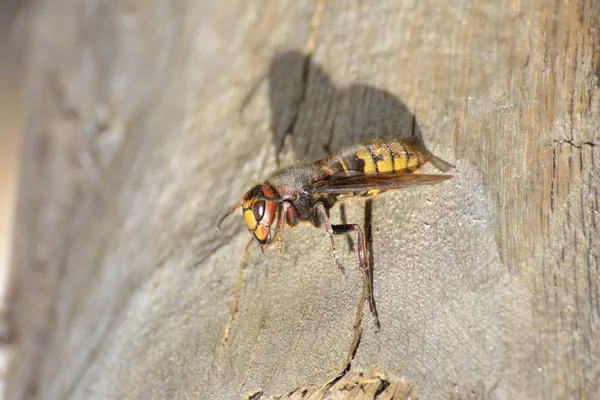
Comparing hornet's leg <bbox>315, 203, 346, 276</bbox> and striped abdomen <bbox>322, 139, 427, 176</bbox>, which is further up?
striped abdomen <bbox>322, 139, 427, 176</bbox>

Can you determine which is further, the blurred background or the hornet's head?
the blurred background

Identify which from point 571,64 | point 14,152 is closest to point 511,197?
point 571,64

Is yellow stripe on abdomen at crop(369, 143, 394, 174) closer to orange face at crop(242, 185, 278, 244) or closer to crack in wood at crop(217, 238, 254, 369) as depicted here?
orange face at crop(242, 185, 278, 244)

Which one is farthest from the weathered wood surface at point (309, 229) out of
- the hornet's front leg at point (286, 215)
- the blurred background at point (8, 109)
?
the blurred background at point (8, 109)

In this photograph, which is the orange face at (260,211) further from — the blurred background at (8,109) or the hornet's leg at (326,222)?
the blurred background at (8,109)

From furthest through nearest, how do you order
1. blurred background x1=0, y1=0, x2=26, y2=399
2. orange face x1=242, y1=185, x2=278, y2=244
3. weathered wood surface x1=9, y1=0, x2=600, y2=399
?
blurred background x1=0, y1=0, x2=26, y2=399, orange face x1=242, y1=185, x2=278, y2=244, weathered wood surface x1=9, y1=0, x2=600, y2=399

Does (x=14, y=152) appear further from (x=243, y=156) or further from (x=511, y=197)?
(x=511, y=197)

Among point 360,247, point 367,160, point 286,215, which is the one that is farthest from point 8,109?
point 360,247

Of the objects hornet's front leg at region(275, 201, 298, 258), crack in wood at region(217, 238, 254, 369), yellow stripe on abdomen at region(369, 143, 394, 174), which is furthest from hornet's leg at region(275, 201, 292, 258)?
yellow stripe on abdomen at region(369, 143, 394, 174)
